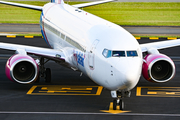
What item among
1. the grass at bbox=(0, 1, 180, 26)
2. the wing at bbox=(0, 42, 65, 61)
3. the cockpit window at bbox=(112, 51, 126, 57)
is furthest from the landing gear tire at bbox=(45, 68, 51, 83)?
the grass at bbox=(0, 1, 180, 26)

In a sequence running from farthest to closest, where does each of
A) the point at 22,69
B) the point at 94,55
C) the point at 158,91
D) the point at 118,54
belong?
the point at 158,91, the point at 22,69, the point at 94,55, the point at 118,54

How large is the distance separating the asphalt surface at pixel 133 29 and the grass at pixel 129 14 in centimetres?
429

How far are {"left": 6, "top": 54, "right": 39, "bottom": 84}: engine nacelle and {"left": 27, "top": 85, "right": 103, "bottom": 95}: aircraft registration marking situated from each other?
99 cm

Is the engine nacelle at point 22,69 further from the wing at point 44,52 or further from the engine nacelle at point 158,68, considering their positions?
the engine nacelle at point 158,68

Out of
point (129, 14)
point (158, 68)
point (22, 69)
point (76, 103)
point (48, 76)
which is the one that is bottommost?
point (76, 103)

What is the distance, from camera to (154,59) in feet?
75.4

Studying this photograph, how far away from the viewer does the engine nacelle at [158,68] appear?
22.7 m

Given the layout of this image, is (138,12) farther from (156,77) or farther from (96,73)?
(96,73)

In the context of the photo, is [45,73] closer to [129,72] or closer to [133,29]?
[129,72]

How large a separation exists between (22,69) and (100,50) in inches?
265

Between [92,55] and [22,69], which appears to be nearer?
[92,55]

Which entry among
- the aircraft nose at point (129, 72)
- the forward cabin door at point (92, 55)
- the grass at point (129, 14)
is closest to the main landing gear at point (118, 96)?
the aircraft nose at point (129, 72)

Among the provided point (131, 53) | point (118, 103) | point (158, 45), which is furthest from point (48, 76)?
point (131, 53)

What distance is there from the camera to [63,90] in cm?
2406
